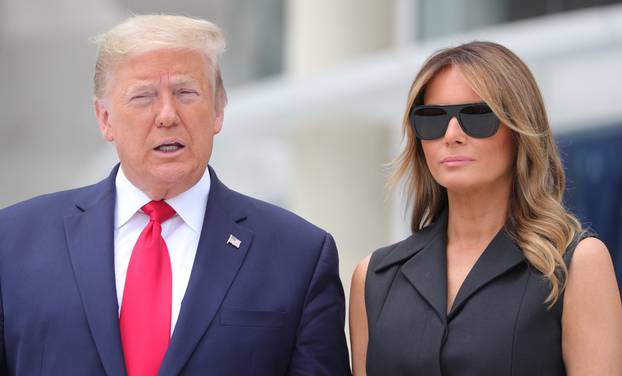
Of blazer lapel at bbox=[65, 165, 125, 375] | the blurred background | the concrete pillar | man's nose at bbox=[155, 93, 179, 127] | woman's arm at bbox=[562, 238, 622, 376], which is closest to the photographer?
woman's arm at bbox=[562, 238, 622, 376]

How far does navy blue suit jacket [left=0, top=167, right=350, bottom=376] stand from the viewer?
357 centimetres

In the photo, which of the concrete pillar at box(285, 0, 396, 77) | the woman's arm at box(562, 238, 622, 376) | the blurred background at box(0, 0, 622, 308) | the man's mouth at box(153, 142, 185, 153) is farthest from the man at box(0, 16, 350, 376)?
the concrete pillar at box(285, 0, 396, 77)

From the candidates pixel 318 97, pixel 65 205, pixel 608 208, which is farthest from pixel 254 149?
pixel 65 205

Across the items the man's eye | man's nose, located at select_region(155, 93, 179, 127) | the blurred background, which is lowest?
the blurred background

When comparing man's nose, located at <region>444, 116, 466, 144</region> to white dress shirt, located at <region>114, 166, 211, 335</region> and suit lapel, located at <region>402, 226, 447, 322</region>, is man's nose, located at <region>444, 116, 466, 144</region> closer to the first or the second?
suit lapel, located at <region>402, 226, 447, 322</region>

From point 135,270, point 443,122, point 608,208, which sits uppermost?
point 443,122

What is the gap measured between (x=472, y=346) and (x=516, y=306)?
17cm

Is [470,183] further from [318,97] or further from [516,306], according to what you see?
[318,97]

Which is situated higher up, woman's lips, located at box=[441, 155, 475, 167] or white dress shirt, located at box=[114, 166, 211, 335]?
woman's lips, located at box=[441, 155, 475, 167]

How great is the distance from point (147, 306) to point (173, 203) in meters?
0.35

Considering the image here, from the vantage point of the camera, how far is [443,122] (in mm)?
3697

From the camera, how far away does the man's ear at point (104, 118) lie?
381 centimetres

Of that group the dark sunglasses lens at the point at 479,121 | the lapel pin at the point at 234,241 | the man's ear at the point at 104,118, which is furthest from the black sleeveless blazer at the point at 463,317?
the man's ear at the point at 104,118

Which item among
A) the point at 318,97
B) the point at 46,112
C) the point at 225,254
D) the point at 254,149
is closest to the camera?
the point at 225,254
